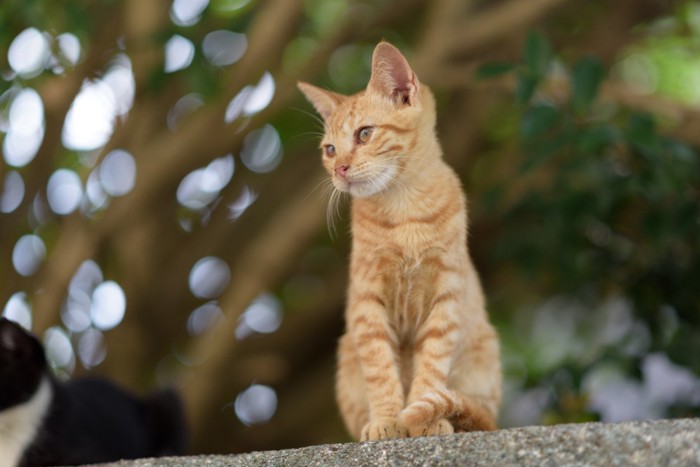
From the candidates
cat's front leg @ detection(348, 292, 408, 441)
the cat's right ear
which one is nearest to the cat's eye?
the cat's right ear

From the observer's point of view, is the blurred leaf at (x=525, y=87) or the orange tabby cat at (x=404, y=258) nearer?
the orange tabby cat at (x=404, y=258)

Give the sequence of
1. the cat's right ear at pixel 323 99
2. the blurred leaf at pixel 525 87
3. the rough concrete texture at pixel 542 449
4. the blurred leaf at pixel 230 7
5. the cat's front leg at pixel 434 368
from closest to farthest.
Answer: the rough concrete texture at pixel 542 449, the cat's front leg at pixel 434 368, the cat's right ear at pixel 323 99, the blurred leaf at pixel 525 87, the blurred leaf at pixel 230 7

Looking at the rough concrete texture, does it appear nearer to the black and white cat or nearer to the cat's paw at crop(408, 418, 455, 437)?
the cat's paw at crop(408, 418, 455, 437)

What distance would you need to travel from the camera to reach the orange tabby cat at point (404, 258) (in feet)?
6.04

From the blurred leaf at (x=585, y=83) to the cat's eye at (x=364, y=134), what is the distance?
91 centimetres

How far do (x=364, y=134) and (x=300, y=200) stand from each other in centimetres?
186

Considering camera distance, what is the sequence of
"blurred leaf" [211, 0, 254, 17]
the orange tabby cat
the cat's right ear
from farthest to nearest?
"blurred leaf" [211, 0, 254, 17]
the cat's right ear
the orange tabby cat

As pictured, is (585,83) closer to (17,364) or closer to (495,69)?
(495,69)

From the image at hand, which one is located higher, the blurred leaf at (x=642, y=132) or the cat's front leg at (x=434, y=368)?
the blurred leaf at (x=642, y=132)

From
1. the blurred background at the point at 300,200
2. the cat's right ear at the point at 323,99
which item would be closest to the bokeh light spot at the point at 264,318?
the blurred background at the point at 300,200

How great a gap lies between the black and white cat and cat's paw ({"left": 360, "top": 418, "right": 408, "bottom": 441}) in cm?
114

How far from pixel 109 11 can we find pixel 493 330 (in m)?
2.34

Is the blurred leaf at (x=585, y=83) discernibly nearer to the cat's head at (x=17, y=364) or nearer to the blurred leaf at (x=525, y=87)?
the blurred leaf at (x=525, y=87)

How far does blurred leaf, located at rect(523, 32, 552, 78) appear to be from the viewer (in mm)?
2527
